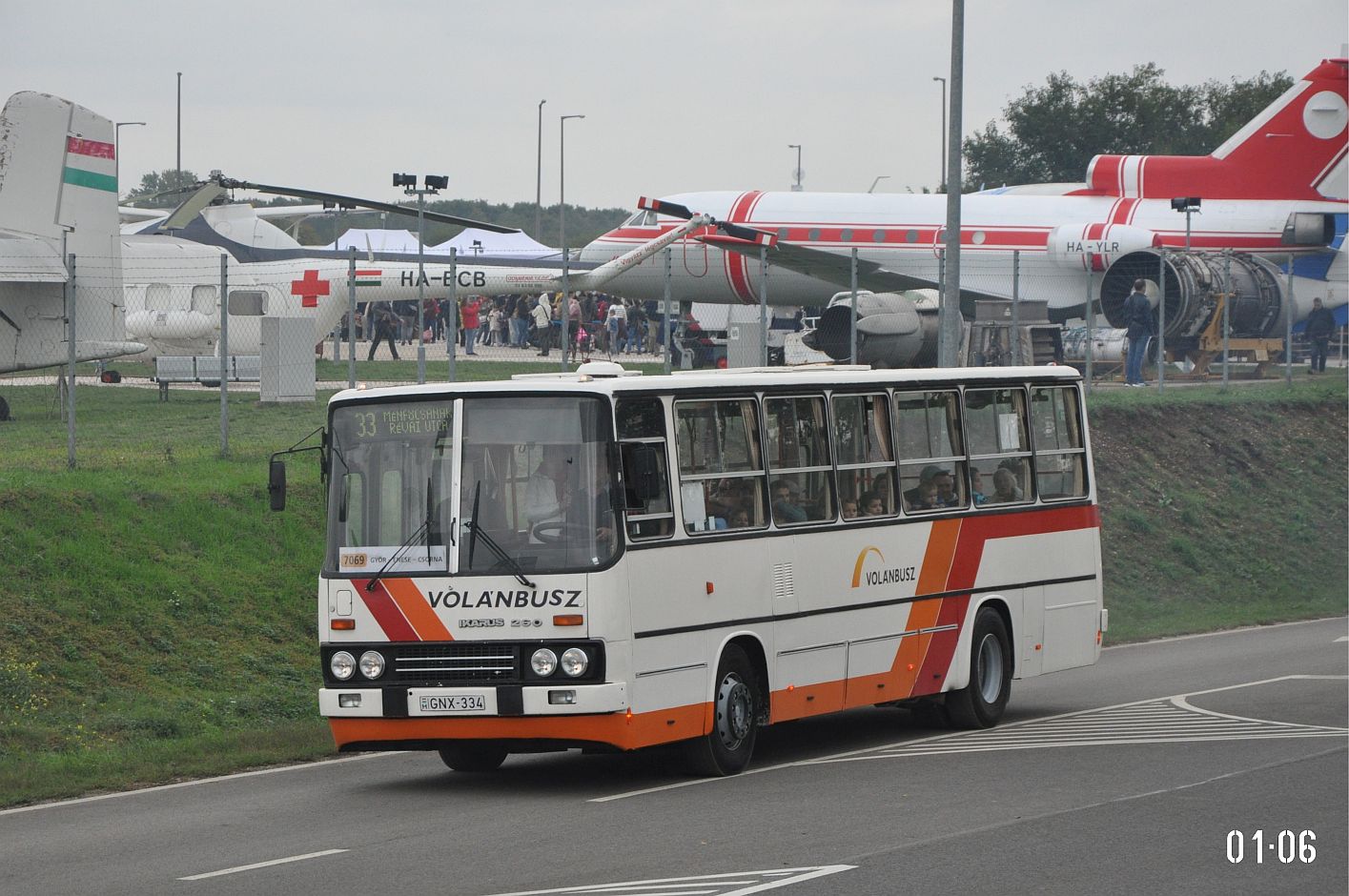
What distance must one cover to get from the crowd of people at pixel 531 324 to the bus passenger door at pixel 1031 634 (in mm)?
26826

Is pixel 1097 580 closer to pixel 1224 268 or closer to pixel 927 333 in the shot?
pixel 927 333

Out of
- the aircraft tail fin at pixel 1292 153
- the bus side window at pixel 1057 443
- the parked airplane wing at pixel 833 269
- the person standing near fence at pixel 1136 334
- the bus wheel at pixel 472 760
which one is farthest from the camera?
the aircraft tail fin at pixel 1292 153

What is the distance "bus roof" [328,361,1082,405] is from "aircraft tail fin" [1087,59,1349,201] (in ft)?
107

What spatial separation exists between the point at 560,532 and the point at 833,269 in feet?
104

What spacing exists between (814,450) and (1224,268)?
2763cm

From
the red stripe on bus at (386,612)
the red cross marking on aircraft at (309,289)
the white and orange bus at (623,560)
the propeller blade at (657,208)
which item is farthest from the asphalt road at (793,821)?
the red cross marking on aircraft at (309,289)

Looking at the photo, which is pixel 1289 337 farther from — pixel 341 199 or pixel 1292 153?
pixel 341 199

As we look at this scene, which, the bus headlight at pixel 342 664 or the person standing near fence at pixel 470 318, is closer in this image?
the bus headlight at pixel 342 664

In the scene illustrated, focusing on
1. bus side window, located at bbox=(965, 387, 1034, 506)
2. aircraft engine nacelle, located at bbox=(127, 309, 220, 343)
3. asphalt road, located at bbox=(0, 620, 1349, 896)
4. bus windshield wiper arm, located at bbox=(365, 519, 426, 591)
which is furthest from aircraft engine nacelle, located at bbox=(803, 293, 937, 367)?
bus windshield wiper arm, located at bbox=(365, 519, 426, 591)

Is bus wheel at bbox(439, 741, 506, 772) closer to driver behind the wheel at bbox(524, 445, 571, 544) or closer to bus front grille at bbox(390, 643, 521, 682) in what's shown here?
bus front grille at bbox(390, 643, 521, 682)

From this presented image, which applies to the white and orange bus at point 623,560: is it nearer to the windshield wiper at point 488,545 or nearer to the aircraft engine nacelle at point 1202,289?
the windshield wiper at point 488,545

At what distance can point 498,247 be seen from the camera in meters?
72.9

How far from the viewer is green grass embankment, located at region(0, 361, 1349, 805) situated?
50.2 feet
